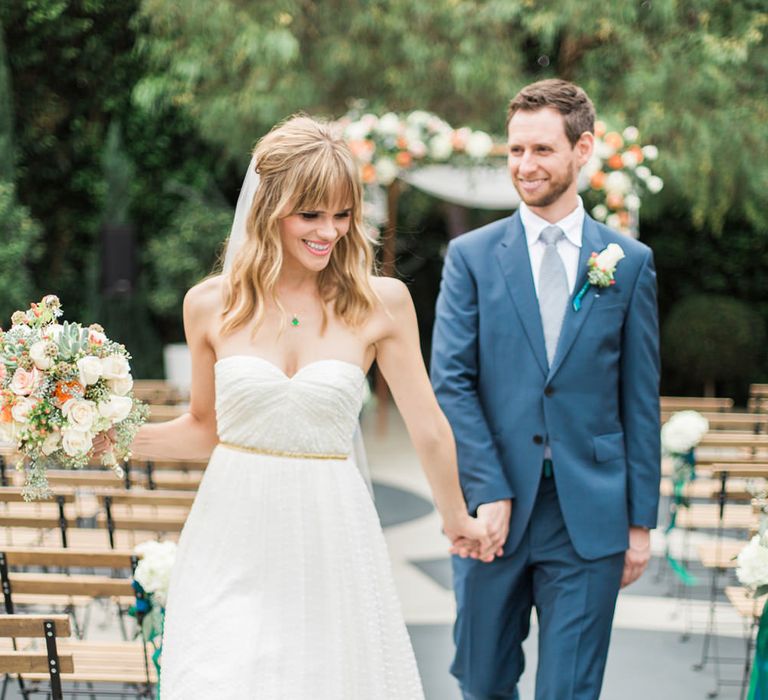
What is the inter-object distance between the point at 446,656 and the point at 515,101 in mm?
2741

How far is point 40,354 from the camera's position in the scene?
2467mm

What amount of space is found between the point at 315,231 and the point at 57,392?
28.0 inches

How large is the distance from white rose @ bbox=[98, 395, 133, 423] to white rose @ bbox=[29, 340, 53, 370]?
0.53 feet

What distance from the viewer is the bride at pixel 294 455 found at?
2422mm

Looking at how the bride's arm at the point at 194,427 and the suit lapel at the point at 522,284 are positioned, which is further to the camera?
the suit lapel at the point at 522,284

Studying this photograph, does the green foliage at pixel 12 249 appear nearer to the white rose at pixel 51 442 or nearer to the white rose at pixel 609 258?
the white rose at pixel 51 442

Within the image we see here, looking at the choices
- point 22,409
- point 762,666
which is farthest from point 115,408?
point 762,666

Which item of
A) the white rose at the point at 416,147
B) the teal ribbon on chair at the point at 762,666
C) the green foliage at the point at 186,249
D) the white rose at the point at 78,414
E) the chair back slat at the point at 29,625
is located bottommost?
the teal ribbon on chair at the point at 762,666

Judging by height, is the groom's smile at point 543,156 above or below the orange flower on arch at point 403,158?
below

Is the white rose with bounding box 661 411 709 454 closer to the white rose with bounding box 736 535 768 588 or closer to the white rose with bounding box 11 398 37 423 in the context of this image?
the white rose with bounding box 736 535 768 588

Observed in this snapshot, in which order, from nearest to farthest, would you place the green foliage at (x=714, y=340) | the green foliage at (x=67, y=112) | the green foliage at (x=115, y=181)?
the green foliage at (x=67, y=112), the green foliage at (x=115, y=181), the green foliage at (x=714, y=340)

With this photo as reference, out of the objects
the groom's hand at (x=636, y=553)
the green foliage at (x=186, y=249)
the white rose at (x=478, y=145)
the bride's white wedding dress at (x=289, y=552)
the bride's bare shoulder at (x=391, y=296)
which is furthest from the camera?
the green foliage at (x=186, y=249)

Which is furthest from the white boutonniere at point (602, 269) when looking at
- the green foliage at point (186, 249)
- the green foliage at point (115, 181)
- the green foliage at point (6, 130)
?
the green foliage at point (115, 181)

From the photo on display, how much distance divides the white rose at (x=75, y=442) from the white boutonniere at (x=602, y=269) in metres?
1.35
